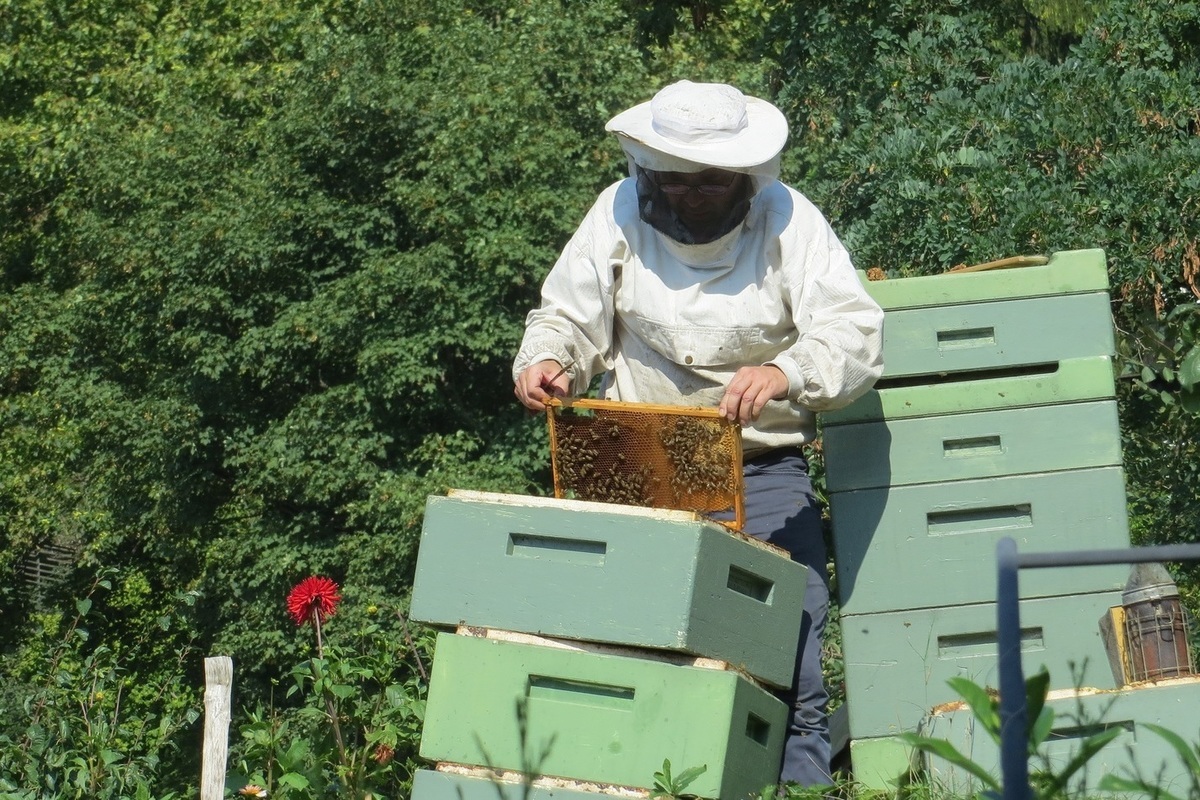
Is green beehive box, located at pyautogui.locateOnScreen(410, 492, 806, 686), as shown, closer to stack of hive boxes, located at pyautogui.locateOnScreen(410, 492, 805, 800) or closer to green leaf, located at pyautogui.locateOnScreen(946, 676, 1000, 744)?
stack of hive boxes, located at pyautogui.locateOnScreen(410, 492, 805, 800)

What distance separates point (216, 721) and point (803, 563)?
4.51 feet

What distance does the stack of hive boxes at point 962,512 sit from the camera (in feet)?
11.5

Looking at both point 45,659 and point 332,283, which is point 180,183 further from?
point 45,659

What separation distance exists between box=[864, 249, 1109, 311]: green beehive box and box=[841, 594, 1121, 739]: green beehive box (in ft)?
2.21

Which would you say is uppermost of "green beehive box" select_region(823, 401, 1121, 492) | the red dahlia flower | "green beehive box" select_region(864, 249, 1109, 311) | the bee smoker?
"green beehive box" select_region(864, 249, 1109, 311)

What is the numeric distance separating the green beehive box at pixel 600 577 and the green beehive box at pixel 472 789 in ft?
0.94

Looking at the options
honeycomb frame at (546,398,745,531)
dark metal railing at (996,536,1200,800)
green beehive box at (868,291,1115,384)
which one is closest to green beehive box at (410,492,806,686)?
honeycomb frame at (546,398,745,531)

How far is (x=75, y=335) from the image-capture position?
14.8 metres

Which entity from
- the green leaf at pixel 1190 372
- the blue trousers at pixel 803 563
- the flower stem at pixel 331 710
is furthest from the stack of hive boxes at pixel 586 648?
the green leaf at pixel 1190 372

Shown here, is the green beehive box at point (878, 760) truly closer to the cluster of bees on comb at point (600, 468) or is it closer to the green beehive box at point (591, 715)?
the green beehive box at point (591, 715)

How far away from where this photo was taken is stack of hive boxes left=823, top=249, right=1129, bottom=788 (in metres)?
3.52

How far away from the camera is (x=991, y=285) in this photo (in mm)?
3652

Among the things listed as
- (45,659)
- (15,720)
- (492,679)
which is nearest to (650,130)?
(492,679)

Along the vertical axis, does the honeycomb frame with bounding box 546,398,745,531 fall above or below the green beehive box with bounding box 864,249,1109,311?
below
